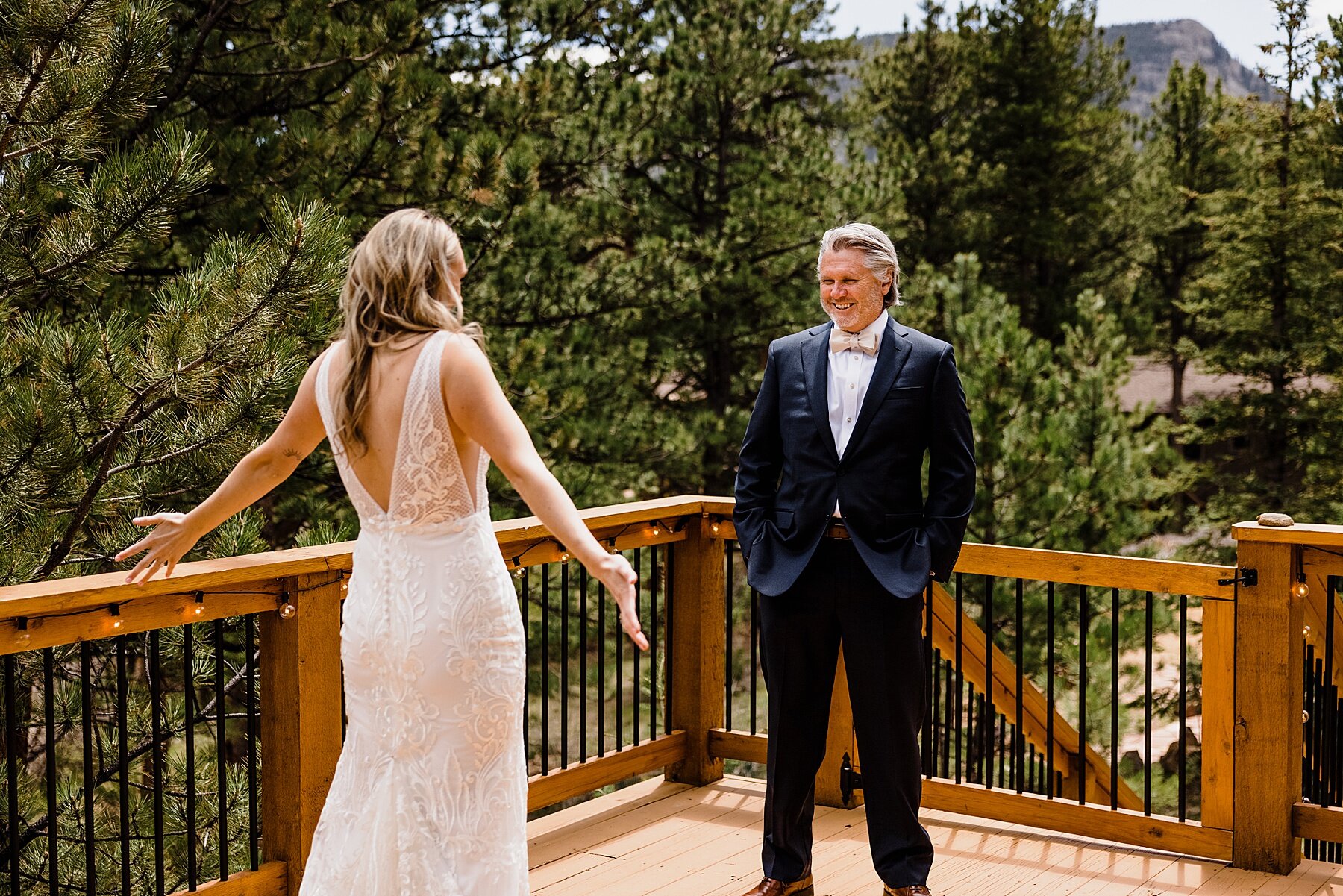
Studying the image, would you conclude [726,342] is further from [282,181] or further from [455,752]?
[455,752]

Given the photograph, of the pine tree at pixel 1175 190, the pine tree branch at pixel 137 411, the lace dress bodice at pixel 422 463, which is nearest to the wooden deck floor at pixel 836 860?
the lace dress bodice at pixel 422 463

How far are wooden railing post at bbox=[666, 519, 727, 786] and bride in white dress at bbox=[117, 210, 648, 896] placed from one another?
6.97 feet

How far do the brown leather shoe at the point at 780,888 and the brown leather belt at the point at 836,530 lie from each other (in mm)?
927

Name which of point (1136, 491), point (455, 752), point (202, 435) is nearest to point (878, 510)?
point (455, 752)

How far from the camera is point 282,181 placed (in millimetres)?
6953

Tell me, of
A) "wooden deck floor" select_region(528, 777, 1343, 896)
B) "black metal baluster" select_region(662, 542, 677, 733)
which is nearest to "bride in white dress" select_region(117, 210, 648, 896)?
"wooden deck floor" select_region(528, 777, 1343, 896)

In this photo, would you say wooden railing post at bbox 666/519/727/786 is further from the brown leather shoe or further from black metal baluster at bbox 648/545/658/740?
the brown leather shoe

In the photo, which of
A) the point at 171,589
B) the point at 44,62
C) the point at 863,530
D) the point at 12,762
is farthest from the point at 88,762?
the point at 44,62

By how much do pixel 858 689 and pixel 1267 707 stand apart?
1.34 meters

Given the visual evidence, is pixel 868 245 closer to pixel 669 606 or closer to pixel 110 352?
pixel 669 606

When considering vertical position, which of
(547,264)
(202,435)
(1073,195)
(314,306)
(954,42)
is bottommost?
(202,435)

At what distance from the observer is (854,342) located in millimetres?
3131

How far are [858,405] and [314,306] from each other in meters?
3.15

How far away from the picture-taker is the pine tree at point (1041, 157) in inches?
795
